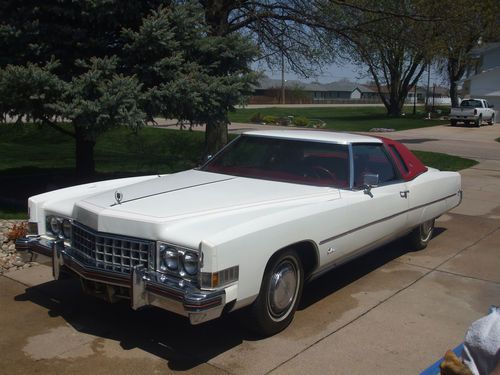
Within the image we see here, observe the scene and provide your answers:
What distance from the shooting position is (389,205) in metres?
5.45

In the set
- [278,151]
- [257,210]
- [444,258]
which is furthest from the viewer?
[444,258]

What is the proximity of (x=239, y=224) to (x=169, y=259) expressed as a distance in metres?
0.52

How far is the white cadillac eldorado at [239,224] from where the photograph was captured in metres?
3.67

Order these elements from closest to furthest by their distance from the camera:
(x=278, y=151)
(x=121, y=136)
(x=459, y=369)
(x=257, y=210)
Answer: (x=459, y=369)
(x=257, y=210)
(x=278, y=151)
(x=121, y=136)

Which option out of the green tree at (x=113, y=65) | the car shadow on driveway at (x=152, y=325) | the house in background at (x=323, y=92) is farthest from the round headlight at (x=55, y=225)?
the house in background at (x=323, y=92)

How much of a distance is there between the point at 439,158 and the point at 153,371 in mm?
14057

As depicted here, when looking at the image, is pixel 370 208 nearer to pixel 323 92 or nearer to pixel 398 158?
pixel 398 158

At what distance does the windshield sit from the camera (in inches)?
201

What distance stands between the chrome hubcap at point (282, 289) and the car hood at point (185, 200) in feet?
1.48

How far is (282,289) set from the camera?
4.22 metres

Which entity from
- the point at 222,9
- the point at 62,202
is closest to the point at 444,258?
the point at 62,202

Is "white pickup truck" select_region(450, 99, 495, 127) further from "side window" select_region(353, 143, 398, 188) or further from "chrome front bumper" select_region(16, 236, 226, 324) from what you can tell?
"chrome front bumper" select_region(16, 236, 226, 324)

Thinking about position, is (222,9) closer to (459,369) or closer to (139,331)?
(139,331)

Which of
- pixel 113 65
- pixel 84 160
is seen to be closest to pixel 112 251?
pixel 113 65
